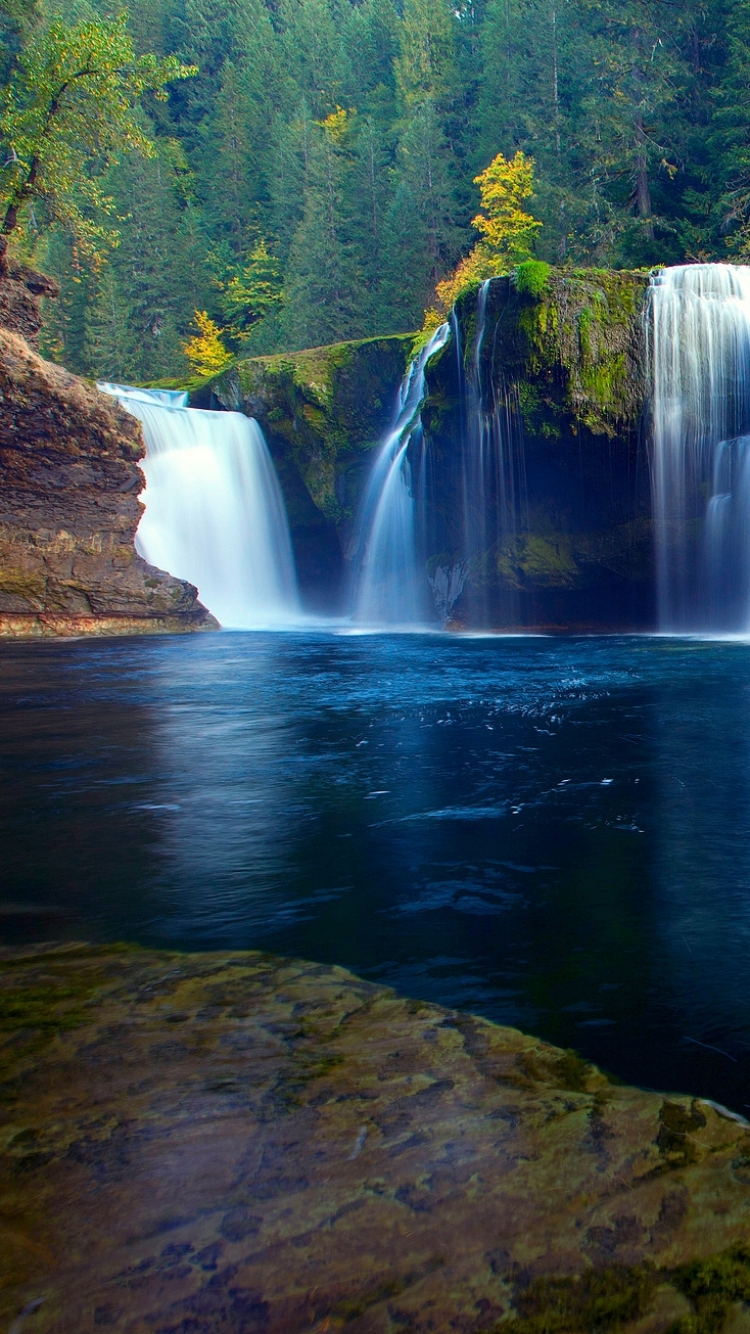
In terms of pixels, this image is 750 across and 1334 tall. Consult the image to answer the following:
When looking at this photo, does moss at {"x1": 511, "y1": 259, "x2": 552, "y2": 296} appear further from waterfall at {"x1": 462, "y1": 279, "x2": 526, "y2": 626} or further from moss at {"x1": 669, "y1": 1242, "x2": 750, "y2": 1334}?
moss at {"x1": 669, "y1": 1242, "x2": 750, "y2": 1334}

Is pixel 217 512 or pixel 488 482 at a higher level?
pixel 217 512

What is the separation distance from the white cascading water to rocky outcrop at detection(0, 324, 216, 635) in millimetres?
6500

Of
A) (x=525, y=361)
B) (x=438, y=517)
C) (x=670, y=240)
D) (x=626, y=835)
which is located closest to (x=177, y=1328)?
(x=626, y=835)

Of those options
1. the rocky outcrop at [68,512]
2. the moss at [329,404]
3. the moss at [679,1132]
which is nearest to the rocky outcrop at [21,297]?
the rocky outcrop at [68,512]

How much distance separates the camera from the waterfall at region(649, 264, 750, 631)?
18.3 meters

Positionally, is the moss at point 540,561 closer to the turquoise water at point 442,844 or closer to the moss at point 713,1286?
the turquoise water at point 442,844

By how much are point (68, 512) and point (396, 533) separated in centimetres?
880

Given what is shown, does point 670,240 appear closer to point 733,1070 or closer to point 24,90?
point 24,90

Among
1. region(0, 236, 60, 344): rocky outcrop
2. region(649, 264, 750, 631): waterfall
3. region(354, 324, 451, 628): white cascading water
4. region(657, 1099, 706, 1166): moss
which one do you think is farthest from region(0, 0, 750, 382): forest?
region(657, 1099, 706, 1166): moss

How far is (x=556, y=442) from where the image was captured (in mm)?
19328

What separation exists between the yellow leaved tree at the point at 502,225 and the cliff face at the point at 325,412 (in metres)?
9.66

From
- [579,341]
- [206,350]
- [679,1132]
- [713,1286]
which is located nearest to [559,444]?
[579,341]

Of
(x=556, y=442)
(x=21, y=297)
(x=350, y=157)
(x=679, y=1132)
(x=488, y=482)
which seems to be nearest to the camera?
(x=679, y=1132)

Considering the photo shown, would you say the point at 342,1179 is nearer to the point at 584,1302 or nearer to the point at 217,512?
the point at 584,1302
